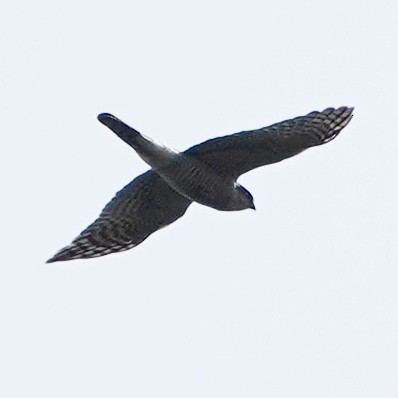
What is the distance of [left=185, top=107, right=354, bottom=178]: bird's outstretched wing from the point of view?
12727 millimetres

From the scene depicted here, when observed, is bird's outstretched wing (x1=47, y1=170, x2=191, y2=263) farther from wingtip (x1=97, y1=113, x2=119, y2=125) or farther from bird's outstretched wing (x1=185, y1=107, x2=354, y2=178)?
wingtip (x1=97, y1=113, x2=119, y2=125)

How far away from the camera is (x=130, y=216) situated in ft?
43.9

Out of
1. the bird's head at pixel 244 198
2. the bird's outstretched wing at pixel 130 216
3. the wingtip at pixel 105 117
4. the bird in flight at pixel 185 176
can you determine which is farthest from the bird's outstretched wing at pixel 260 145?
the wingtip at pixel 105 117

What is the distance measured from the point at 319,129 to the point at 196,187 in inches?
71.4

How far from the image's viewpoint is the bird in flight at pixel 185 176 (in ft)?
41.3

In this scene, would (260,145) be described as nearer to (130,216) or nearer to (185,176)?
(185,176)

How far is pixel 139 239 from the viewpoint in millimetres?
13500

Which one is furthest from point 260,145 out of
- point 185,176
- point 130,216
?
point 130,216

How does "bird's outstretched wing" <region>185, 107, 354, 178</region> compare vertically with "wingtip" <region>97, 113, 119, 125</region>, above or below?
below

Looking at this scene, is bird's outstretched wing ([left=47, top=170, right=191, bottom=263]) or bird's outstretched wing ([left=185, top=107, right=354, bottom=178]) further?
bird's outstretched wing ([left=47, top=170, right=191, bottom=263])

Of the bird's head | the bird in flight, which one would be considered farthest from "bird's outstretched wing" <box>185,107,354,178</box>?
the bird's head

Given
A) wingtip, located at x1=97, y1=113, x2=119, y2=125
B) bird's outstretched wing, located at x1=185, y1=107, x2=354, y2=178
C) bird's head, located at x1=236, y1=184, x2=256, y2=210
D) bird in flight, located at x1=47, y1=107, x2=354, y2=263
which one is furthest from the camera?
bird's head, located at x1=236, y1=184, x2=256, y2=210

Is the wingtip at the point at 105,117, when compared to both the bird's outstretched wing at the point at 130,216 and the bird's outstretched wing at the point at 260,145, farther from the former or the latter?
the bird's outstretched wing at the point at 130,216

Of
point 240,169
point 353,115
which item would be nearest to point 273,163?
point 240,169
